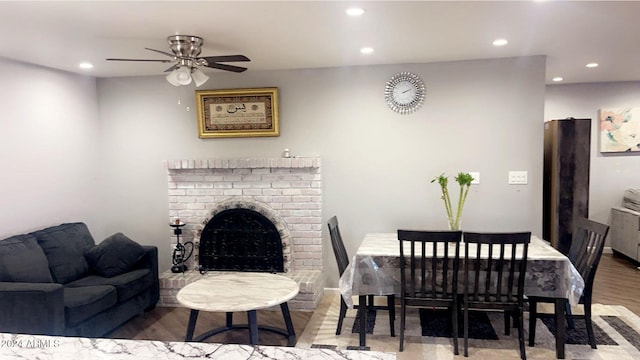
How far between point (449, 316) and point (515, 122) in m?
1.91

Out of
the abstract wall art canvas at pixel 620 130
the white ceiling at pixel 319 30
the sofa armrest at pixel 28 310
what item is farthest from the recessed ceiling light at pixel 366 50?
the abstract wall art canvas at pixel 620 130

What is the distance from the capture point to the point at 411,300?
3221 mm

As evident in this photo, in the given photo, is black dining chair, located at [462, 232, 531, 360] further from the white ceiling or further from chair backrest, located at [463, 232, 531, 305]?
the white ceiling

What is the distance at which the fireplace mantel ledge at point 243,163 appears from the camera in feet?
14.6

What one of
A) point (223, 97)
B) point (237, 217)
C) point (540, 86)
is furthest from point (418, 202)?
point (223, 97)

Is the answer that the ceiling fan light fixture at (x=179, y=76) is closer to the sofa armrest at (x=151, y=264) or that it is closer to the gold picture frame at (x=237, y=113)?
the gold picture frame at (x=237, y=113)

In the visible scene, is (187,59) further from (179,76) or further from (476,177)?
(476,177)

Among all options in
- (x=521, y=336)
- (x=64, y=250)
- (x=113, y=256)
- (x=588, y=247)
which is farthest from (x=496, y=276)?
(x=64, y=250)

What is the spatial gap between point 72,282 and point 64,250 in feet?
0.99

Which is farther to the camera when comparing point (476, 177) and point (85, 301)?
point (476, 177)

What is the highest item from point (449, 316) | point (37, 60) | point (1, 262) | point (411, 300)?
point (37, 60)

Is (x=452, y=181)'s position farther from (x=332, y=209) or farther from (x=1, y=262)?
(x=1, y=262)

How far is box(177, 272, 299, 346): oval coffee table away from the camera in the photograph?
2.89 metres

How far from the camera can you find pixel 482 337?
3.47m
